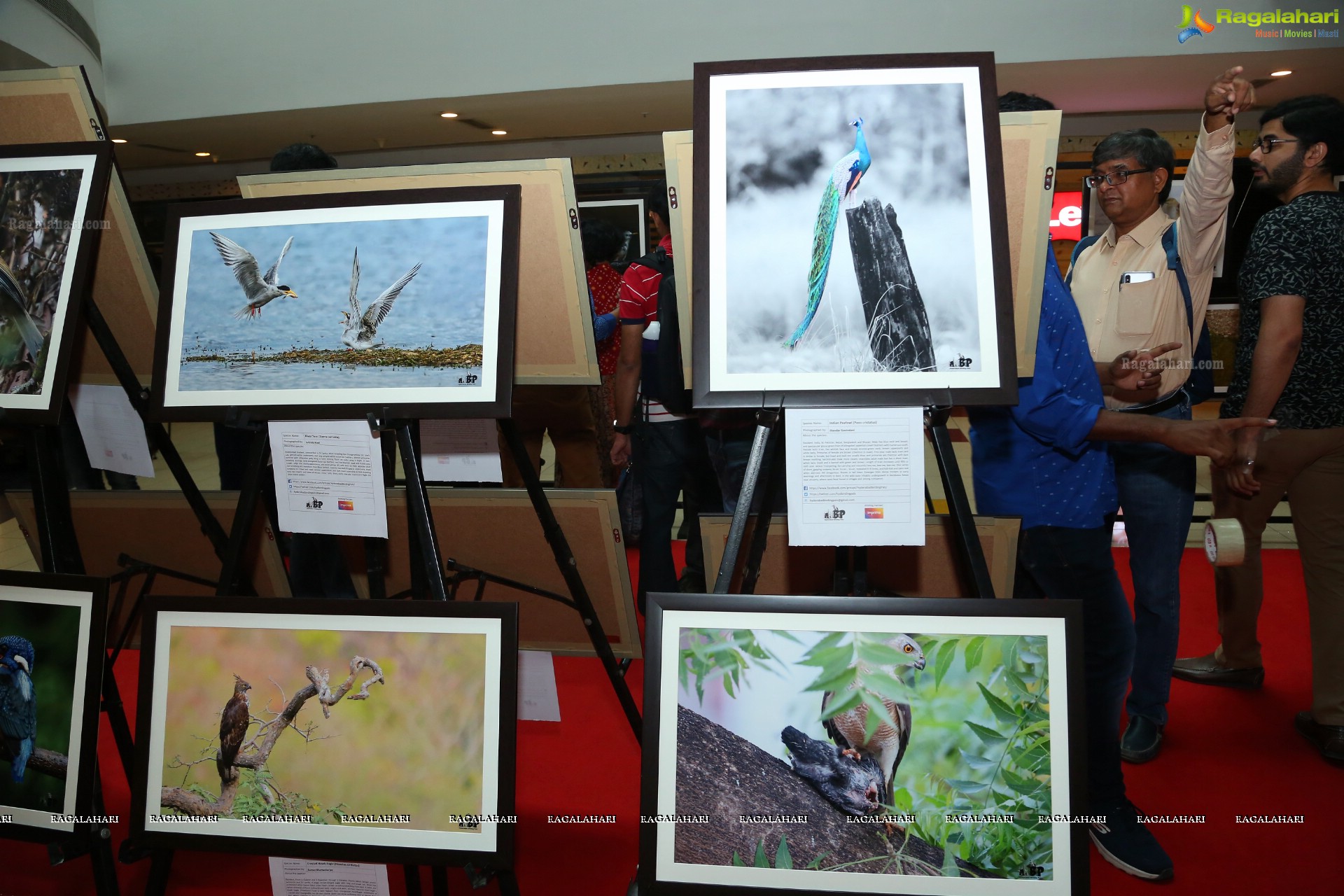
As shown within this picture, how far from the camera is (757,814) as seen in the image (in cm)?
109

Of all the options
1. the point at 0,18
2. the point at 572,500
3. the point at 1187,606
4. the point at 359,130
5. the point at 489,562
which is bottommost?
the point at 1187,606

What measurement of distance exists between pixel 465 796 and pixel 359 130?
589 cm

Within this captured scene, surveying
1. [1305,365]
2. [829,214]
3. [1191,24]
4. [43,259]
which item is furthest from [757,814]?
[1191,24]

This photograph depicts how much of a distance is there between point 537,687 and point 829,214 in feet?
3.62

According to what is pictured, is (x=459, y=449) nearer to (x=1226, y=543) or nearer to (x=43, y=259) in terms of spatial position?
(x=43, y=259)

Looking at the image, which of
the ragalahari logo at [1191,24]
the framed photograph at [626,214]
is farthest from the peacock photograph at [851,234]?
the framed photograph at [626,214]

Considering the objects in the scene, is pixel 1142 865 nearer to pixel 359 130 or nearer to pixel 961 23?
pixel 961 23

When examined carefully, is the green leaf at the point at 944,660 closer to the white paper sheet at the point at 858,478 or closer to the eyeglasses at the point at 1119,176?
the white paper sheet at the point at 858,478

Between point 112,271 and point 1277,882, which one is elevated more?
point 112,271

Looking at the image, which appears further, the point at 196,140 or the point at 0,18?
the point at 196,140

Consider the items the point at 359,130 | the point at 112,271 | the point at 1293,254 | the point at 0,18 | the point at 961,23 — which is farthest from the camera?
the point at 359,130

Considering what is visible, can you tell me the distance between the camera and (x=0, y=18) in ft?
12.1

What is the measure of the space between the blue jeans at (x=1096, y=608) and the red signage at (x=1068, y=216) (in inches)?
176

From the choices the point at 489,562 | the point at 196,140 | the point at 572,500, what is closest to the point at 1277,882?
the point at 572,500
